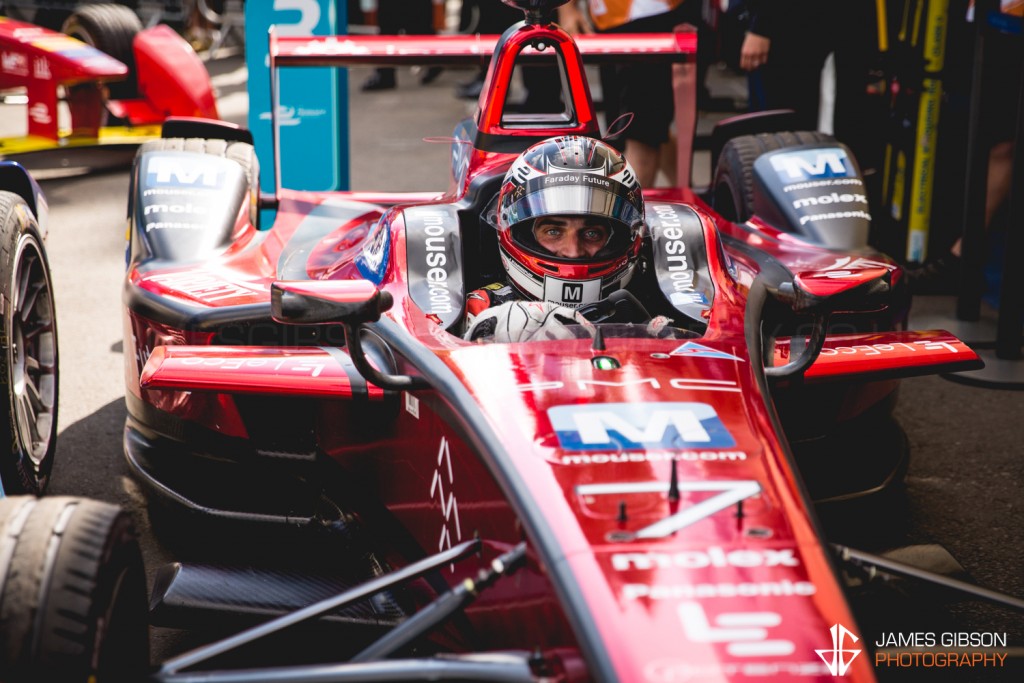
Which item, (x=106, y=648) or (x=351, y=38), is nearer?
(x=106, y=648)

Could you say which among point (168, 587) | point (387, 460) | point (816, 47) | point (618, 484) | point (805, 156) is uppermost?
point (816, 47)

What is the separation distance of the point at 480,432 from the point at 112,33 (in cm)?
697

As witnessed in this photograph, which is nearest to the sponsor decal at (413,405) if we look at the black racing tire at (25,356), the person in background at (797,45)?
the black racing tire at (25,356)

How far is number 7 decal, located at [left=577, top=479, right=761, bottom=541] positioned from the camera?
1983 millimetres

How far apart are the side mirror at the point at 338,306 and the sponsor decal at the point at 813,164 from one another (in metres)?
2.18

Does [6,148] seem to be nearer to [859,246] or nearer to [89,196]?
[89,196]

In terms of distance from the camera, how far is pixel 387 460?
115 inches

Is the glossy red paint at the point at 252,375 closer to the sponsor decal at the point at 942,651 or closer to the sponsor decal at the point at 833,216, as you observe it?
the sponsor decal at the point at 942,651

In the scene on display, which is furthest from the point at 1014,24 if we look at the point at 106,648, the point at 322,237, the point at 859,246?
the point at 106,648

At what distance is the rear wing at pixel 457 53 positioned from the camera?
4.24 metres

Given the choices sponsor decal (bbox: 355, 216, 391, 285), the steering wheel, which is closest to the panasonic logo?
the steering wheel

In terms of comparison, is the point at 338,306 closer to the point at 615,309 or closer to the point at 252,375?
the point at 252,375

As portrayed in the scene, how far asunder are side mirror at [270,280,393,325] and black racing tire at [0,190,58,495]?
1215 millimetres

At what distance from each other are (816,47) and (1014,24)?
99 cm
